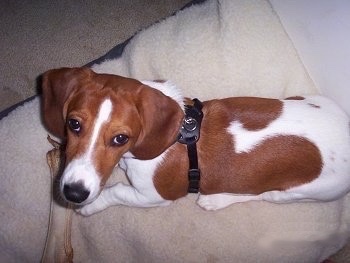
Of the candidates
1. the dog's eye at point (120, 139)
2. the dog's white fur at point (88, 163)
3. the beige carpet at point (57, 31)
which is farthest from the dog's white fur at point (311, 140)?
the beige carpet at point (57, 31)

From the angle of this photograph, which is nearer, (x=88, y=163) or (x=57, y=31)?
(x=88, y=163)

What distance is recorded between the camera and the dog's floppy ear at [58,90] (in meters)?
2.36

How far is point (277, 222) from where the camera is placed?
3.13m

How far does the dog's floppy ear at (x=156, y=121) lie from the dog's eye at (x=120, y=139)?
0.17 meters

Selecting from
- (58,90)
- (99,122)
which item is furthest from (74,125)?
(58,90)

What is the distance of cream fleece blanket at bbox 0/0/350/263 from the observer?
3066mm

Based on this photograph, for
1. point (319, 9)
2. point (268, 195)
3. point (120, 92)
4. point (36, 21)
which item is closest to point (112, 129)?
point (120, 92)

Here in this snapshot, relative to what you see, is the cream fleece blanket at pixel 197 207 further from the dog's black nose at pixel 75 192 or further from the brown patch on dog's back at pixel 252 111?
the dog's black nose at pixel 75 192

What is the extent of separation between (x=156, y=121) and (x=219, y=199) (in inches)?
42.7

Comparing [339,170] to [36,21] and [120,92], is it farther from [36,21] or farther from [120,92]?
[36,21]

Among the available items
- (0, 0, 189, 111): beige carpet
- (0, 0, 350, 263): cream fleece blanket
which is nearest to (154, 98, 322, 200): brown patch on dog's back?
(0, 0, 350, 263): cream fleece blanket

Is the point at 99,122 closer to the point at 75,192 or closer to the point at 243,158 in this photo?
the point at 75,192

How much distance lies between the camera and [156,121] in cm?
233

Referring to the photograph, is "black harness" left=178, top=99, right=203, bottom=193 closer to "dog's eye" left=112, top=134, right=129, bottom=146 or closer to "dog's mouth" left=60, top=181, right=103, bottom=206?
"dog's eye" left=112, top=134, right=129, bottom=146
